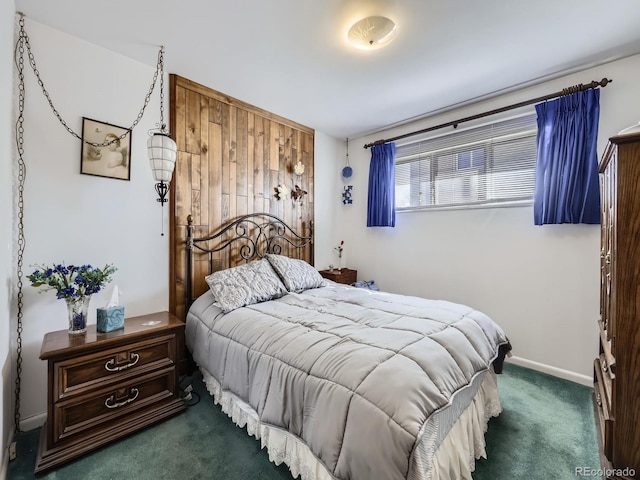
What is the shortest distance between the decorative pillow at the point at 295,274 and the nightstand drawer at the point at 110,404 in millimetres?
1121

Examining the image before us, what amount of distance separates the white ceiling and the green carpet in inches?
101

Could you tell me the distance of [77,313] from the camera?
1761 millimetres

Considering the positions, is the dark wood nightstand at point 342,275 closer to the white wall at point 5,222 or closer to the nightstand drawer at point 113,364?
the nightstand drawer at point 113,364

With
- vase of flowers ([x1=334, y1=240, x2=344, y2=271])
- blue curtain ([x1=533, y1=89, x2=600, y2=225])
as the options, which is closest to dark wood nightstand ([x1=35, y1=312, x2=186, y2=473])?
vase of flowers ([x1=334, y1=240, x2=344, y2=271])

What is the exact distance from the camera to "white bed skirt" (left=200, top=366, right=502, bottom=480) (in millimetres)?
1070

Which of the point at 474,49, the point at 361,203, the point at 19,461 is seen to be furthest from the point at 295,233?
the point at 19,461

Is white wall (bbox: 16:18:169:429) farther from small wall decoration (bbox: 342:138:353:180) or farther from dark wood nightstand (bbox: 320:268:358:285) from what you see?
small wall decoration (bbox: 342:138:353:180)

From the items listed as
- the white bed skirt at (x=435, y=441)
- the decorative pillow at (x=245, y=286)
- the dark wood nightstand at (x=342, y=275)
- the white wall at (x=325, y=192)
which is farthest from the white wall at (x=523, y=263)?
the decorative pillow at (x=245, y=286)

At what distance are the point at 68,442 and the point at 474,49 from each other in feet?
11.7

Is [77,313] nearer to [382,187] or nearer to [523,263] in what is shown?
[382,187]

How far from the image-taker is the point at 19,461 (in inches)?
60.2

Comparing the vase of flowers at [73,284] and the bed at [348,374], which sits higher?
the vase of flowers at [73,284]

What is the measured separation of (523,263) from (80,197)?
3.67 metres

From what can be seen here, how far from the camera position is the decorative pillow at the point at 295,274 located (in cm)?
266
